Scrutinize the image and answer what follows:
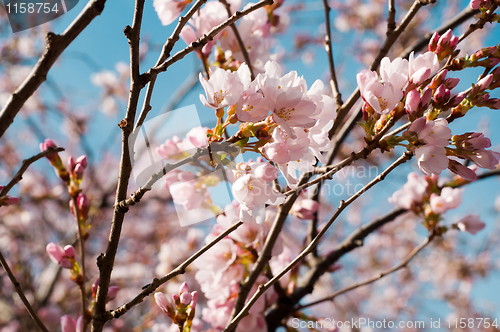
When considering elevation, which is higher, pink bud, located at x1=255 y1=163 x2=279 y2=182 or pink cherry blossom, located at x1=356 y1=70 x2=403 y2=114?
pink cherry blossom, located at x1=356 y1=70 x2=403 y2=114

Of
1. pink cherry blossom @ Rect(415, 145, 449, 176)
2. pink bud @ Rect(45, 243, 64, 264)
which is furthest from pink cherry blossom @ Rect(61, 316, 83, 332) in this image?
pink cherry blossom @ Rect(415, 145, 449, 176)

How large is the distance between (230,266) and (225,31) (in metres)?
0.98

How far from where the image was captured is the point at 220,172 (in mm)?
994

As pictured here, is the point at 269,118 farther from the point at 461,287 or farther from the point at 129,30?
the point at 461,287

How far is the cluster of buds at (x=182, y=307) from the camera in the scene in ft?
3.09

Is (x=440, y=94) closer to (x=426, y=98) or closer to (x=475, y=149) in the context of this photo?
(x=426, y=98)

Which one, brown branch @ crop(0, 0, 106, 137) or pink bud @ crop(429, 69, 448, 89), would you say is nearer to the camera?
brown branch @ crop(0, 0, 106, 137)

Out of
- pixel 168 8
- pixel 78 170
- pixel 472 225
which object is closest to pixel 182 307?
pixel 78 170

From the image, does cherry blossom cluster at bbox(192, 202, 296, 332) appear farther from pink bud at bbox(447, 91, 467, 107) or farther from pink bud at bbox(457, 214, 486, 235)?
pink bud at bbox(457, 214, 486, 235)

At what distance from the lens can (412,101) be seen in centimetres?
79

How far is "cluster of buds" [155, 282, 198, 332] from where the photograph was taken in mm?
943

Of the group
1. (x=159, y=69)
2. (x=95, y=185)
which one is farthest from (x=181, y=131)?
(x=95, y=185)

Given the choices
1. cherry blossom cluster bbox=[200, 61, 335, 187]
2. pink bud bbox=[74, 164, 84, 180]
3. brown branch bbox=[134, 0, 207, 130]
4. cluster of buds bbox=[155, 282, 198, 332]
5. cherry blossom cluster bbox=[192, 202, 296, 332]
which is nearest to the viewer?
cherry blossom cluster bbox=[200, 61, 335, 187]

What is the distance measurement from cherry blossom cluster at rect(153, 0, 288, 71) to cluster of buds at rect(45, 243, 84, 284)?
2.81 feet
